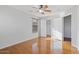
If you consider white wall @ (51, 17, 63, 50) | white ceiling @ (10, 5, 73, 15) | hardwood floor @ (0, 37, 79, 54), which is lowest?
hardwood floor @ (0, 37, 79, 54)

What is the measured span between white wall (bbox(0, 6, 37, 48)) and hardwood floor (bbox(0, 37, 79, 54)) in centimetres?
17

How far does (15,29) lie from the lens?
4.09m

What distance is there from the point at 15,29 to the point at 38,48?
2.99ft

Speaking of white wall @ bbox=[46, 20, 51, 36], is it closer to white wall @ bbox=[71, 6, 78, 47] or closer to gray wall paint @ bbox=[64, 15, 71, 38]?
gray wall paint @ bbox=[64, 15, 71, 38]

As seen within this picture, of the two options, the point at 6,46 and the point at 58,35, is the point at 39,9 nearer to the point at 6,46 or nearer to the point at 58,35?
the point at 58,35

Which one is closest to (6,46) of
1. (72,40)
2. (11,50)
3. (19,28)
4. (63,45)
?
(11,50)

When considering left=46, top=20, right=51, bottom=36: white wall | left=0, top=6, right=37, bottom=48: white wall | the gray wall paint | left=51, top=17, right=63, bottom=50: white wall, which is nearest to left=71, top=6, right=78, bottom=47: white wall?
the gray wall paint

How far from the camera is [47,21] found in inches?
159

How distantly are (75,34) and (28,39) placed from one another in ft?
4.63

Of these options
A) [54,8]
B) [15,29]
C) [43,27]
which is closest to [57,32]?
[43,27]

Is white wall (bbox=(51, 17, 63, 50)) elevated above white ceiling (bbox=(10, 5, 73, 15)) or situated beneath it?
situated beneath

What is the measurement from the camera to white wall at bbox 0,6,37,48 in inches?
155

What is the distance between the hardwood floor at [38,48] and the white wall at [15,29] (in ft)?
0.56

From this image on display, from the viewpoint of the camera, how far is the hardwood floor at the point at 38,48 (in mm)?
3779
